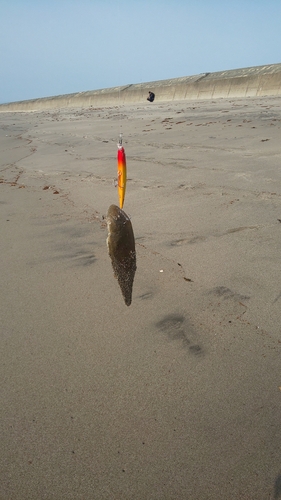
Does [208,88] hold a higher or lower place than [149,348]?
lower

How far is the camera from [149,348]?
2268 millimetres

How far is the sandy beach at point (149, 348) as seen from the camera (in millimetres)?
1690

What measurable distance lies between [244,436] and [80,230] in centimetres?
230

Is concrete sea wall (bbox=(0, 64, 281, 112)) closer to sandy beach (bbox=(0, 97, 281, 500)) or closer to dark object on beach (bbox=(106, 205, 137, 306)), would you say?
sandy beach (bbox=(0, 97, 281, 500))

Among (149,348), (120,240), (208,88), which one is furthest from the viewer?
(208,88)

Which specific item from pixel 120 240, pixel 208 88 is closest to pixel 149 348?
pixel 120 240

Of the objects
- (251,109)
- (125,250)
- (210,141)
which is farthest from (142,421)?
(251,109)

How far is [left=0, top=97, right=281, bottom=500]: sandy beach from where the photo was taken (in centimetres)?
169

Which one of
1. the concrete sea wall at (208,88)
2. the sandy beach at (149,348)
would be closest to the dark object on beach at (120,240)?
the sandy beach at (149,348)

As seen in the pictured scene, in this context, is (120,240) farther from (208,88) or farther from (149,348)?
(208,88)

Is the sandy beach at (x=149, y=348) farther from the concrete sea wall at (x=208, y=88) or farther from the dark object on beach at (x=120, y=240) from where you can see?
the concrete sea wall at (x=208, y=88)

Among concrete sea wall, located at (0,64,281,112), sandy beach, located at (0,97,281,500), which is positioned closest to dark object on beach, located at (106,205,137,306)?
sandy beach, located at (0,97,281,500)

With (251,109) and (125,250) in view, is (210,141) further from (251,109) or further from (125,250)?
(125,250)

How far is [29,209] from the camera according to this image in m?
4.41
